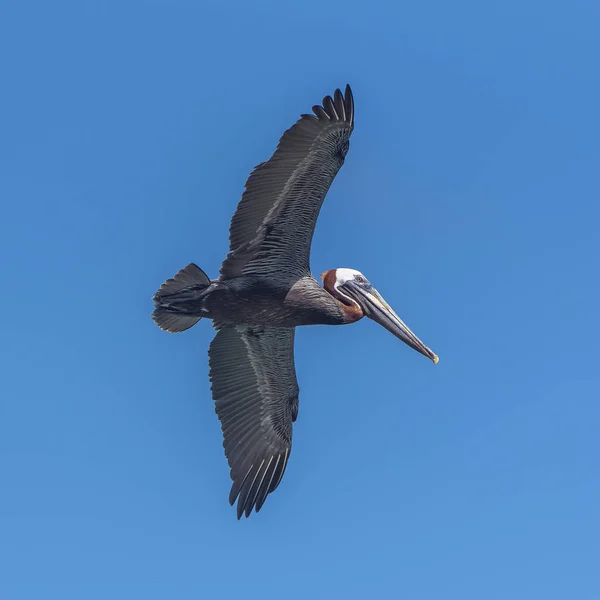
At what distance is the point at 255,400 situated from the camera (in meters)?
14.2

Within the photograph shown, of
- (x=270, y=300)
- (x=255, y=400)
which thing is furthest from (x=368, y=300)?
(x=255, y=400)

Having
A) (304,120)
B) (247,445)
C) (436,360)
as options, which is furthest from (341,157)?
(247,445)

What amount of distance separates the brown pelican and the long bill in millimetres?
13

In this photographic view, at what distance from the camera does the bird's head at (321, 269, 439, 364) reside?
45.8ft

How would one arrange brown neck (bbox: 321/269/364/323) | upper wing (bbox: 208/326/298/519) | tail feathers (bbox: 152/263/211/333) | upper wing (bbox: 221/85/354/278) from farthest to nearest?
upper wing (bbox: 208/326/298/519)
brown neck (bbox: 321/269/364/323)
tail feathers (bbox: 152/263/211/333)
upper wing (bbox: 221/85/354/278)

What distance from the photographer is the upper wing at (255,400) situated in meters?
13.7

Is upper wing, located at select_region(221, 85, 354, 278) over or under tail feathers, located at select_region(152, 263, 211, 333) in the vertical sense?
over

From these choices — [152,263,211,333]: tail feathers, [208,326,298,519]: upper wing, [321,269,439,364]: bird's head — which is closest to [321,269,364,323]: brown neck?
[321,269,439,364]: bird's head

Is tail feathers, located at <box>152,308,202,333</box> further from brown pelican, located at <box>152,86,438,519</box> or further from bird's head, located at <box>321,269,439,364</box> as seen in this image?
bird's head, located at <box>321,269,439,364</box>

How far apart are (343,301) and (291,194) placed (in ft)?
5.91

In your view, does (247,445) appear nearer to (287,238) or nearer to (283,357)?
(283,357)

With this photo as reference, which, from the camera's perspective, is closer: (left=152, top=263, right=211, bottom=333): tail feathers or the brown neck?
(left=152, top=263, right=211, bottom=333): tail feathers

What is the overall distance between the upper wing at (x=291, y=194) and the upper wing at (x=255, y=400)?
1.38 m

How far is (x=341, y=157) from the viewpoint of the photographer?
12789 millimetres
